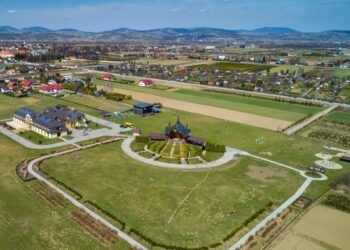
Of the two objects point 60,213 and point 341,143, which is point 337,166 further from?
point 60,213

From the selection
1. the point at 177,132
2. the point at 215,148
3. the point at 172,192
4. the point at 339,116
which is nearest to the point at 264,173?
the point at 215,148

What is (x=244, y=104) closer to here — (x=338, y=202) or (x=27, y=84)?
(x=338, y=202)

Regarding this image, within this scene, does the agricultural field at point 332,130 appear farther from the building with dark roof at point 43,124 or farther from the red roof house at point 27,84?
the red roof house at point 27,84

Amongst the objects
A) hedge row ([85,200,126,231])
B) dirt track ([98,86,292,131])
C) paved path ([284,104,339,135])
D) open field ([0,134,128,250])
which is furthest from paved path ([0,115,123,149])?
paved path ([284,104,339,135])

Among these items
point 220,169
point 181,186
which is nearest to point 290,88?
point 220,169

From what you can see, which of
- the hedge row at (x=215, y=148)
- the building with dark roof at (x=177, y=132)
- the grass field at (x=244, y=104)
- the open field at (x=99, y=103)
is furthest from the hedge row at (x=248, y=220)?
the open field at (x=99, y=103)

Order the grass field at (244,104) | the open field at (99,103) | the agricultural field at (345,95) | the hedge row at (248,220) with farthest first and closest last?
the agricultural field at (345,95), the open field at (99,103), the grass field at (244,104), the hedge row at (248,220)
